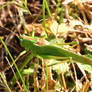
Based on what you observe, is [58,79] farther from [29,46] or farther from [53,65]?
[29,46]

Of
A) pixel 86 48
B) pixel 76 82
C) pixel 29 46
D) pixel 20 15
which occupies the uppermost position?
pixel 20 15

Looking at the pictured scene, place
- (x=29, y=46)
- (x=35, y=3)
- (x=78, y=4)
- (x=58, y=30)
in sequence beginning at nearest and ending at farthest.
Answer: (x=29, y=46) < (x=58, y=30) < (x=78, y=4) < (x=35, y=3)

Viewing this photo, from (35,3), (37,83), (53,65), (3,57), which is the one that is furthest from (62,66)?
(35,3)

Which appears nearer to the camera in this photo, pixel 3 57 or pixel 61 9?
pixel 3 57

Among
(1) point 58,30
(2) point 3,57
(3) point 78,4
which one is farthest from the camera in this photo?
(3) point 78,4

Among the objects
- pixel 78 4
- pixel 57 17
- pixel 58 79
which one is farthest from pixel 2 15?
pixel 58 79

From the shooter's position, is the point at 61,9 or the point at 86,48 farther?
the point at 61,9

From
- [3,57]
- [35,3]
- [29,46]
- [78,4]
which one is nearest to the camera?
[29,46]

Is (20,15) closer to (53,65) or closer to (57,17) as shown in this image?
(57,17)

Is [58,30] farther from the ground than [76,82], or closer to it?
farther from the ground
